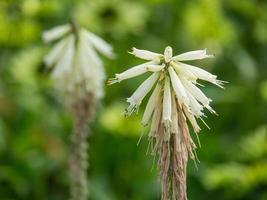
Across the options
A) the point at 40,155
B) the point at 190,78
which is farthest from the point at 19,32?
the point at 190,78

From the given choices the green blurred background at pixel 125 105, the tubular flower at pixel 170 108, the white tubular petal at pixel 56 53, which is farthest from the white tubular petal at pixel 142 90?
the green blurred background at pixel 125 105

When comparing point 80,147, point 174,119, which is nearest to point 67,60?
point 80,147

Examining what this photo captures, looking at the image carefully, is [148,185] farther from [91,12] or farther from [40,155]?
[91,12]

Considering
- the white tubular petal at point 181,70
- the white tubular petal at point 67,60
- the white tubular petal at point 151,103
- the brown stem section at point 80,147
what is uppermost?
the white tubular petal at point 67,60

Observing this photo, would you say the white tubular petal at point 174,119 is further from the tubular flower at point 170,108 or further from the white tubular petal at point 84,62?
the white tubular petal at point 84,62

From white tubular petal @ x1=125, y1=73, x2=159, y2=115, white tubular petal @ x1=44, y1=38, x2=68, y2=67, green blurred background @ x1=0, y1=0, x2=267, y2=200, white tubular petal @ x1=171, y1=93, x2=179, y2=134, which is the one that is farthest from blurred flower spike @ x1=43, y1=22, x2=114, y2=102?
white tubular petal @ x1=171, y1=93, x2=179, y2=134
